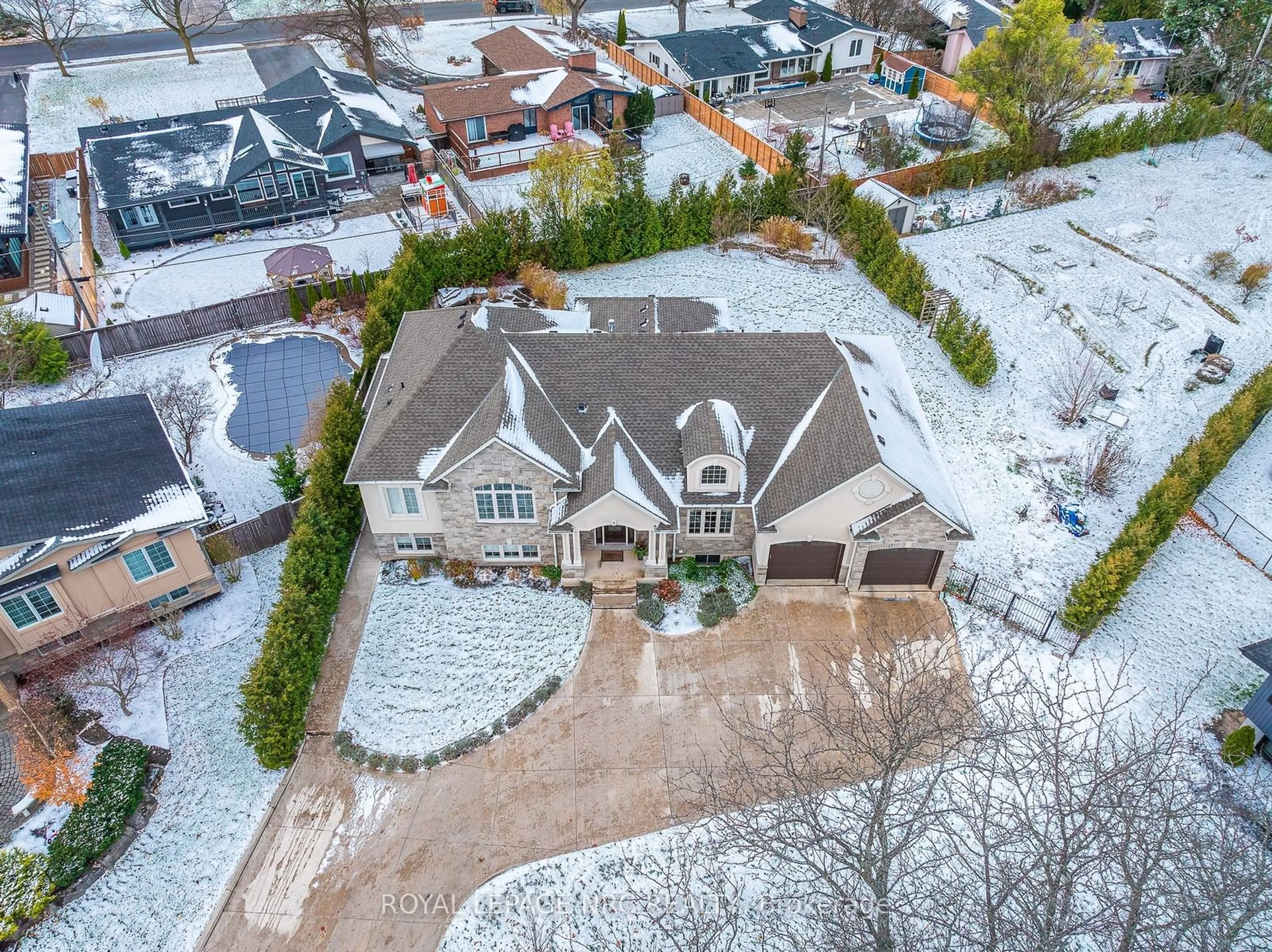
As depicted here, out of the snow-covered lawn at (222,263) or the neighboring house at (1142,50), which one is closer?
the snow-covered lawn at (222,263)

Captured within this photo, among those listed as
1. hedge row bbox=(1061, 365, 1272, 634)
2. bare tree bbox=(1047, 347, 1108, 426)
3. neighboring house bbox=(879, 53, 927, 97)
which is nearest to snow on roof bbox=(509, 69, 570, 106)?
neighboring house bbox=(879, 53, 927, 97)

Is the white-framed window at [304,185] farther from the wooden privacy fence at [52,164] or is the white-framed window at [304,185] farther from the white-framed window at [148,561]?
the white-framed window at [148,561]

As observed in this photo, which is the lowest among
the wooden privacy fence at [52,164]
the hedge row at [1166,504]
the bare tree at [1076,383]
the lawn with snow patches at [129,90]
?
the bare tree at [1076,383]

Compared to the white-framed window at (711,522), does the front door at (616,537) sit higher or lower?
lower

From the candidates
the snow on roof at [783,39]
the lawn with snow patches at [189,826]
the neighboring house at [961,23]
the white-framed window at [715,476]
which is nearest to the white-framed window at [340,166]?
the lawn with snow patches at [189,826]

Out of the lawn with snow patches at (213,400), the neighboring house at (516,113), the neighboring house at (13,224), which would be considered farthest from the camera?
the neighboring house at (516,113)

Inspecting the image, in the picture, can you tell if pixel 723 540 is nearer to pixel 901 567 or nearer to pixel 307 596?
pixel 901 567

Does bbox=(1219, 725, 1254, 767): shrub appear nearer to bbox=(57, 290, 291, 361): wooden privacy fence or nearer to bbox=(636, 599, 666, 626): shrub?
bbox=(636, 599, 666, 626): shrub
